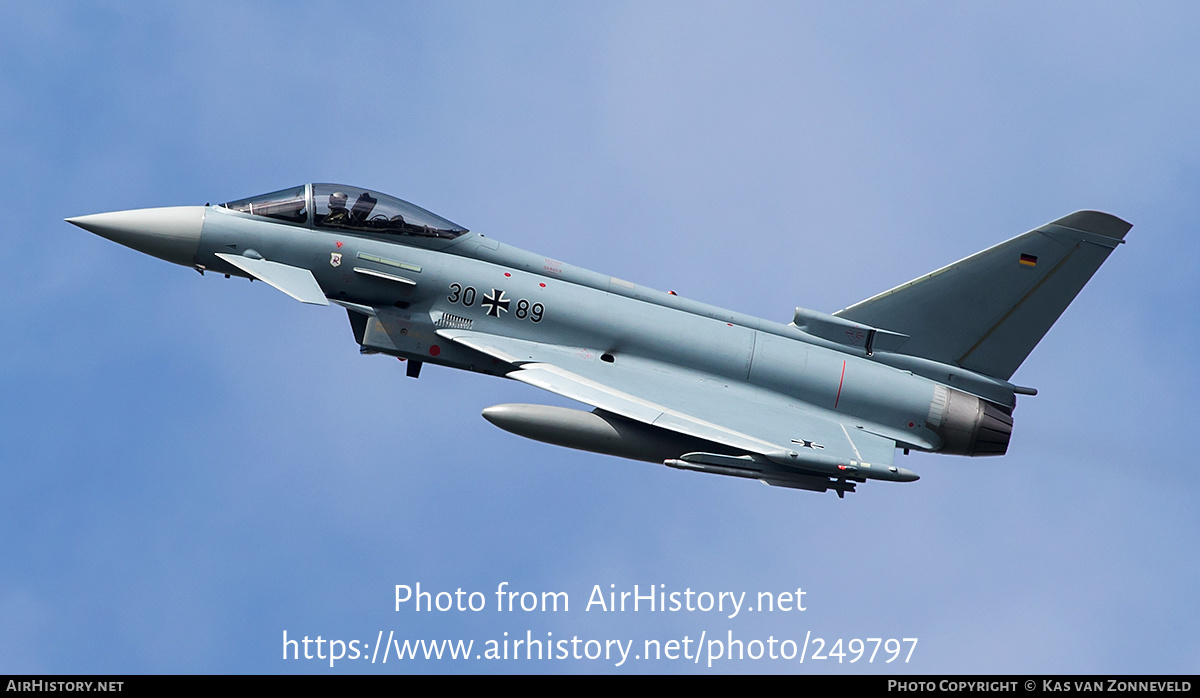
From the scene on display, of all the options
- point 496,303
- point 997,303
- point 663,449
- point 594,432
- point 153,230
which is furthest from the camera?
point 997,303

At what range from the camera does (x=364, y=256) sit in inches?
850

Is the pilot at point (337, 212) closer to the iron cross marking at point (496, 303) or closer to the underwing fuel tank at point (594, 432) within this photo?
the iron cross marking at point (496, 303)

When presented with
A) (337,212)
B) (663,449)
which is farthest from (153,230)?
(663,449)

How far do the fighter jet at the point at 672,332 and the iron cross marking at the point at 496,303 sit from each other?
2cm

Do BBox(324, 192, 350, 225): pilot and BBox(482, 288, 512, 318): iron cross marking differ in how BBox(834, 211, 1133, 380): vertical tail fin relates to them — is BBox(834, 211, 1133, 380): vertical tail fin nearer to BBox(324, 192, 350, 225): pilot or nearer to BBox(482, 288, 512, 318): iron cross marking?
BBox(482, 288, 512, 318): iron cross marking

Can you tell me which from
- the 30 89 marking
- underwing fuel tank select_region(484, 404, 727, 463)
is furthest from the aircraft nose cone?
underwing fuel tank select_region(484, 404, 727, 463)

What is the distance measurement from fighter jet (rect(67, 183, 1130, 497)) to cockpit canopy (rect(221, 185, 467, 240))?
0.10 feet

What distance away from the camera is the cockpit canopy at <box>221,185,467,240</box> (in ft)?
71.3

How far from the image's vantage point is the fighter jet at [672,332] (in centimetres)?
2097

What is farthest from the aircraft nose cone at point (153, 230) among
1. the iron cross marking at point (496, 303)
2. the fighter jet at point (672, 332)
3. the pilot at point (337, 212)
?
the iron cross marking at point (496, 303)

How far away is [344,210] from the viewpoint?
2178 centimetres

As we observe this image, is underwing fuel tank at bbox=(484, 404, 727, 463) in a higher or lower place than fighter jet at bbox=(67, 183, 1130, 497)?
lower

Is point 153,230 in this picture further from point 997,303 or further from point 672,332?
point 997,303

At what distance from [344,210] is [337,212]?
0.12 meters
